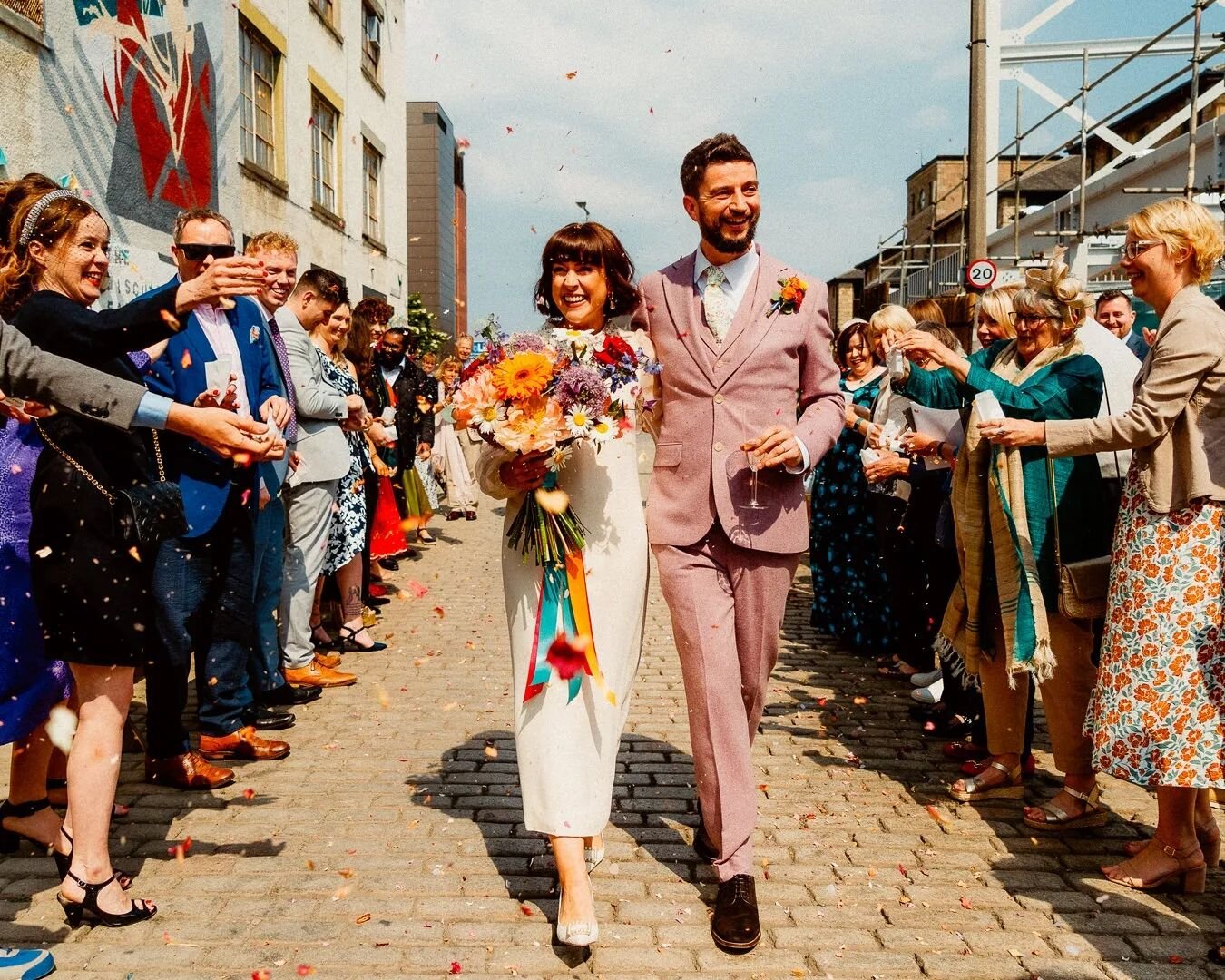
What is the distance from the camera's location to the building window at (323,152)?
56.4 feet

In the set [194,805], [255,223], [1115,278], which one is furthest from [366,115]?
[194,805]

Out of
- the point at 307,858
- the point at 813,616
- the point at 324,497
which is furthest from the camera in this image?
the point at 813,616

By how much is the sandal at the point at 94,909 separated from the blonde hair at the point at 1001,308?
15.1 feet

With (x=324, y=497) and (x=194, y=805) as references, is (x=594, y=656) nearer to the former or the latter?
(x=194, y=805)

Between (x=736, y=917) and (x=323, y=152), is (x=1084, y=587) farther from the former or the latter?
(x=323, y=152)

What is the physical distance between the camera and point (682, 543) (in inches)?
143

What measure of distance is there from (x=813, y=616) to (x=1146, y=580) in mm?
4894

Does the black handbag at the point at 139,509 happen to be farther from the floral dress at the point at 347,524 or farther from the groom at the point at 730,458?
the floral dress at the point at 347,524

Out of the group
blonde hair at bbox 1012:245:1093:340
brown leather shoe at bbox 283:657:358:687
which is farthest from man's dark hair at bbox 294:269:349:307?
blonde hair at bbox 1012:245:1093:340

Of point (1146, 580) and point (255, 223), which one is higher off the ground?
point (255, 223)

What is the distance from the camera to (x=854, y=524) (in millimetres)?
7508

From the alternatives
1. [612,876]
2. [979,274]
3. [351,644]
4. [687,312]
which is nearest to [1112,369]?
[687,312]

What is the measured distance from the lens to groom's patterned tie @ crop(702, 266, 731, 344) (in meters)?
3.69

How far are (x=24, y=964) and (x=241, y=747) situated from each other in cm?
208
